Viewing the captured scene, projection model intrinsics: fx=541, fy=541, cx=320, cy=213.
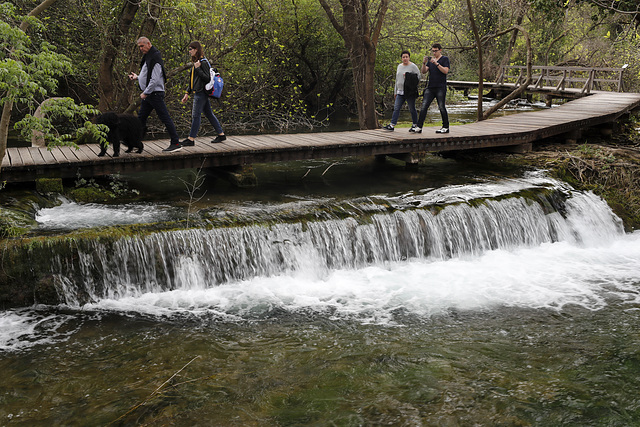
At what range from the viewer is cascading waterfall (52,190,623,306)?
7488mm

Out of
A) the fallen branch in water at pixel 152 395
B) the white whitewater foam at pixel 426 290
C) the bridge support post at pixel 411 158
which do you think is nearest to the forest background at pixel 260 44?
the white whitewater foam at pixel 426 290

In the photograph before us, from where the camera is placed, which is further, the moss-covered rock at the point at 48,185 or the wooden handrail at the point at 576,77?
the wooden handrail at the point at 576,77

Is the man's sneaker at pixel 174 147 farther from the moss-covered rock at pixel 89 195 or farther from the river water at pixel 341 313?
the moss-covered rock at pixel 89 195

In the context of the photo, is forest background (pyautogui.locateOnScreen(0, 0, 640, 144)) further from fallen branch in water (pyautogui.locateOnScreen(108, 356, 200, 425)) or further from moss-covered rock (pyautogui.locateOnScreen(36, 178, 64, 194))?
fallen branch in water (pyautogui.locateOnScreen(108, 356, 200, 425))

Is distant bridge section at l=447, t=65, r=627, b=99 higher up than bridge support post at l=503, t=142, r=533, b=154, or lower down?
higher up

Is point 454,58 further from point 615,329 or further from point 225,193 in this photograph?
point 615,329

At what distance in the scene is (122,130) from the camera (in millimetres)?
9594

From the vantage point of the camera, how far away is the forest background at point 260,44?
1389 centimetres

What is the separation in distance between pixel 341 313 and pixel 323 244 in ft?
5.86

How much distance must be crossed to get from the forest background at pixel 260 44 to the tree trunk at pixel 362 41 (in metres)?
0.03

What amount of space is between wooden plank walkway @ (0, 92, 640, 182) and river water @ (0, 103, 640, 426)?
0.70 metres

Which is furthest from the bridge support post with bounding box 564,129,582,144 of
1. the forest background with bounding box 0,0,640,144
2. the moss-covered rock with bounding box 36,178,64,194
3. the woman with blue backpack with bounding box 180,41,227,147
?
the moss-covered rock with bounding box 36,178,64,194

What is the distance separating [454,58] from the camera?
37.0m

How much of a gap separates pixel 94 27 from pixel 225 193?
292 inches
